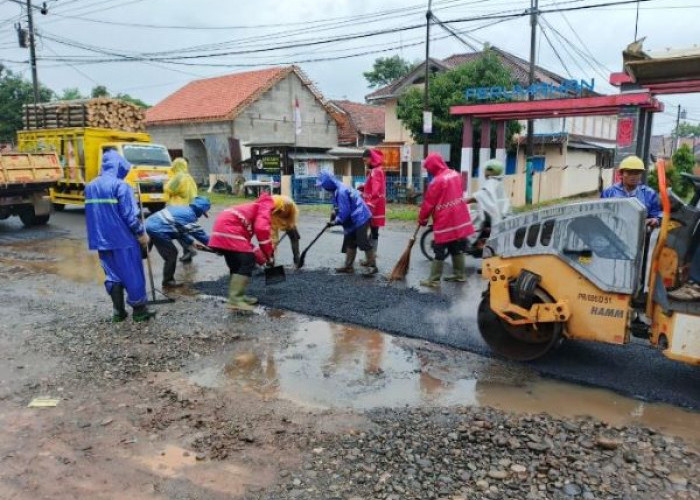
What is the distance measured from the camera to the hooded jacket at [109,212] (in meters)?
5.49

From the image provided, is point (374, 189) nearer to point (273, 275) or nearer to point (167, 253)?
point (273, 275)

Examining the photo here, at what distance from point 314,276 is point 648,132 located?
9.98 metres

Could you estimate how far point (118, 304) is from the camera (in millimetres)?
5711

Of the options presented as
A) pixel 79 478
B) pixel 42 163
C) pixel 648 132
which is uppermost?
pixel 648 132

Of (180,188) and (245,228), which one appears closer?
(245,228)

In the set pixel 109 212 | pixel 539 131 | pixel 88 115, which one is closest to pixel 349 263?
pixel 109 212

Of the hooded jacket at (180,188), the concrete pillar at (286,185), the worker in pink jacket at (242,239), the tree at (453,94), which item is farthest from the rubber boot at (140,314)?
the tree at (453,94)

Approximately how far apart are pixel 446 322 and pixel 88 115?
14.3 meters

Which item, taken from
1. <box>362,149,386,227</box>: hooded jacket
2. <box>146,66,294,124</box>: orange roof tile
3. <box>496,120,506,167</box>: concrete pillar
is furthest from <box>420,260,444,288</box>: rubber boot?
<box>146,66,294,124</box>: orange roof tile

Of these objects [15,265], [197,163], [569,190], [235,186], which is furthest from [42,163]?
[569,190]

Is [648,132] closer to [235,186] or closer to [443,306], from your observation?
[443,306]

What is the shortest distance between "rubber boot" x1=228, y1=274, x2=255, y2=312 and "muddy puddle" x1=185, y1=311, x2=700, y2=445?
3.34ft

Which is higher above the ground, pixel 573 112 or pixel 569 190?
pixel 573 112

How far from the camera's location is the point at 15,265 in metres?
8.94
